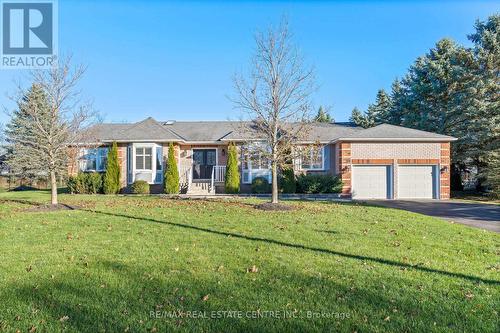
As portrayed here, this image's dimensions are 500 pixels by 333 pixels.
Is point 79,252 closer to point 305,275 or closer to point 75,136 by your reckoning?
point 305,275

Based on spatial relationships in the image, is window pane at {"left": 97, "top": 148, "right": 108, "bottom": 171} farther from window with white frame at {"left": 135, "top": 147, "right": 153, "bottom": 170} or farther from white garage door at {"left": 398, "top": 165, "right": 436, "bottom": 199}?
white garage door at {"left": 398, "top": 165, "right": 436, "bottom": 199}

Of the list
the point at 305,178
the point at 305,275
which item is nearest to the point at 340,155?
the point at 305,178

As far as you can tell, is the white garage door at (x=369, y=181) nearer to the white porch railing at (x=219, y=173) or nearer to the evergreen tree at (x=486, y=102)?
the evergreen tree at (x=486, y=102)

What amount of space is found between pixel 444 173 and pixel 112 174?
19.5 metres

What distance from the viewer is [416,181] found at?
20062mm

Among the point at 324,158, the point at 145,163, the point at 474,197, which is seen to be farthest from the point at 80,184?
the point at 474,197

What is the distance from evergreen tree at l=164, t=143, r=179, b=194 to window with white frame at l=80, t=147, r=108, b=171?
5157 millimetres

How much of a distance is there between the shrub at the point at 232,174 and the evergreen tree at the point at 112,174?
660cm

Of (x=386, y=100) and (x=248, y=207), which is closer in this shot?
(x=248, y=207)

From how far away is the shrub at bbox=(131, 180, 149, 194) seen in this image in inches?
802

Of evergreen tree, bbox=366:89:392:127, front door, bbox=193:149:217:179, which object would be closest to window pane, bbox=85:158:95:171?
front door, bbox=193:149:217:179

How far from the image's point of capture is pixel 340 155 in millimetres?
20359

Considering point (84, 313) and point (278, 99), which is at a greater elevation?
point (278, 99)

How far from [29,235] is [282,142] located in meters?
8.85
